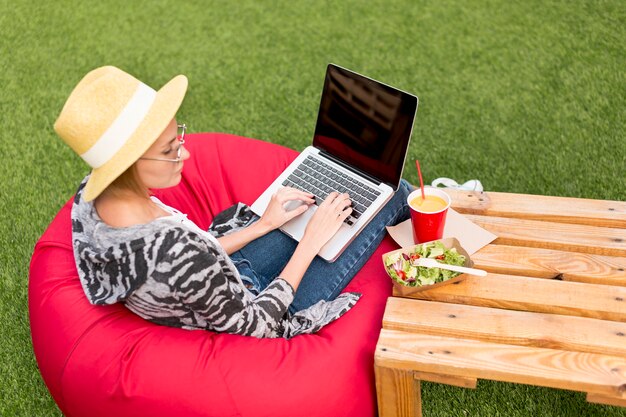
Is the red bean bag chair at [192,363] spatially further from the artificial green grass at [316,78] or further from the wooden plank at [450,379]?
the artificial green grass at [316,78]

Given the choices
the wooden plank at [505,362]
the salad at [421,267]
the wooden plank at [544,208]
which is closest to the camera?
the wooden plank at [505,362]

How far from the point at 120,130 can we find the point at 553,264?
119cm

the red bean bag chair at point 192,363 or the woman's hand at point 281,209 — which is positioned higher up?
the woman's hand at point 281,209

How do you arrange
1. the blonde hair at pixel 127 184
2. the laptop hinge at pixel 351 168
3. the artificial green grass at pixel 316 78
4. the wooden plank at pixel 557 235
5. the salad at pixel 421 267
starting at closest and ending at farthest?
1. the blonde hair at pixel 127 184
2. the salad at pixel 421 267
3. the wooden plank at pixel 557 235
4. the laptop hinge at pixel 351 168
5. the artificial green grass at pixel 316 78

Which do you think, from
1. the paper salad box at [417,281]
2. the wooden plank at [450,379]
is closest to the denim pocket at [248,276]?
the paper salad box at [417,281]

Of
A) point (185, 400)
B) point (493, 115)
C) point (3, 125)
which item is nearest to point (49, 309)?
point (185, 400)

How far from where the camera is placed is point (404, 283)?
181cm

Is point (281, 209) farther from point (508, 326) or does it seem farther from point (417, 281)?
point (508, 326)

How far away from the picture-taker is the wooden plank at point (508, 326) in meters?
1.65

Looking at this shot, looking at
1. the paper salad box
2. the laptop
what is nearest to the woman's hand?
the laptop

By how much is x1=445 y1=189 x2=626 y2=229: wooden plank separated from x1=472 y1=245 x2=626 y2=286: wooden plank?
0.18 m

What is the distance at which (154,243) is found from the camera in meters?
1.61

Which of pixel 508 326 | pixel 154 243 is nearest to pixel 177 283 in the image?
pixel 154 243

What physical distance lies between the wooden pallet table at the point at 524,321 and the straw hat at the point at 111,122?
75cm
